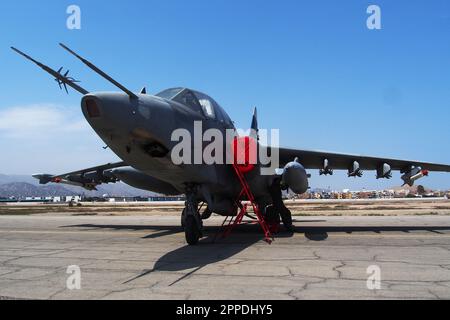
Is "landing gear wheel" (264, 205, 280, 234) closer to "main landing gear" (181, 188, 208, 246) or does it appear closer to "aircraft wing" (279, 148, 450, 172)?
"aircraft wing" (279, 148, 450, 172)

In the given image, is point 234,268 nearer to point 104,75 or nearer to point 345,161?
point 104,75

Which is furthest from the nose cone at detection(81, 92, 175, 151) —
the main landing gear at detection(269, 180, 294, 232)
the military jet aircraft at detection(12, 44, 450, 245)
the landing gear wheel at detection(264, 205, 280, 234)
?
the landing gear wheel at detection(264, 205, 280, 234)

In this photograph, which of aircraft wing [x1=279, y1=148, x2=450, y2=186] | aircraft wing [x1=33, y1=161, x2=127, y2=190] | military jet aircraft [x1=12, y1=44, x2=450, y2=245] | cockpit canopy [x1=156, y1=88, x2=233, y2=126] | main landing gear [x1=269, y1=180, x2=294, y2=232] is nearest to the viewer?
military jet aircraft [x1=12, y1=44, x2=450, y2=245]

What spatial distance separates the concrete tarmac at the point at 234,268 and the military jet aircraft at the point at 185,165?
160cm

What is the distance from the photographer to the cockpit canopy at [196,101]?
1020cm

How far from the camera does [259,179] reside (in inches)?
577

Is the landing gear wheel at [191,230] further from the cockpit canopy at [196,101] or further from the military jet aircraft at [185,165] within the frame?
the cockpit canopy at [196,101]

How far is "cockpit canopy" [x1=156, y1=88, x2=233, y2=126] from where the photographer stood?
1020 cm

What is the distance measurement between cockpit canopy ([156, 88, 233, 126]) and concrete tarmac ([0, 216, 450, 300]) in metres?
3.61

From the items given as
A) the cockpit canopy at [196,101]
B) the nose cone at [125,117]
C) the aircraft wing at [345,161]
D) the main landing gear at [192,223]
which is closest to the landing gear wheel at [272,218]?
the aircraft wing at [345,161]

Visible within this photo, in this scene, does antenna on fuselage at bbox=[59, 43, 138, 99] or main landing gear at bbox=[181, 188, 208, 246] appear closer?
antenna on fuselage at bbox=[59, 43, 138, 99]

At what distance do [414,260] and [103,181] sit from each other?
14.8 metres

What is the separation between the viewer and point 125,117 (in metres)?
7.42
